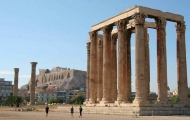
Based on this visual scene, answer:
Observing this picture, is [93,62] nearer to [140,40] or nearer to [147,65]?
[147,65]

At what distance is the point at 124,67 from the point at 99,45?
12.3m

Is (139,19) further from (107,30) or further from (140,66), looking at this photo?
(107,30)

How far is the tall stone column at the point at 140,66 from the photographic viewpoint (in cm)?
3934

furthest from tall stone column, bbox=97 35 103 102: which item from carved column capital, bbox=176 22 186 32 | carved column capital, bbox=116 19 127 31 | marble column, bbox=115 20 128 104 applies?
carved column capital, bbox=176 22 186 32

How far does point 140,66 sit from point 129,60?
1019 cm

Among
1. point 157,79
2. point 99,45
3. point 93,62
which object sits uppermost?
point 99,45

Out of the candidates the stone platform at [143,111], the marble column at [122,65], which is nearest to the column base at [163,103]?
the stone platform at [143,111]

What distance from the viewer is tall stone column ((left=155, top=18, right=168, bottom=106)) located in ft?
136

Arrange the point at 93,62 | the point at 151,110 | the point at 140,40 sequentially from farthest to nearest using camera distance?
1. the point at 93,62
2. the point at 140,40
3. the point at 151,110

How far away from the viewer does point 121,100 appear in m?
43.8

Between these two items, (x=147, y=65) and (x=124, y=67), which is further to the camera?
(x=147, y=65)

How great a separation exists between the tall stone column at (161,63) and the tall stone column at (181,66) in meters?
3.34

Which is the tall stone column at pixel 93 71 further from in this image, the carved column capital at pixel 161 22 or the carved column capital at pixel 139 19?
the carved column capital at pixel 161 22

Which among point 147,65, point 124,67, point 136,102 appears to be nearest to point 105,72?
point 124,67
